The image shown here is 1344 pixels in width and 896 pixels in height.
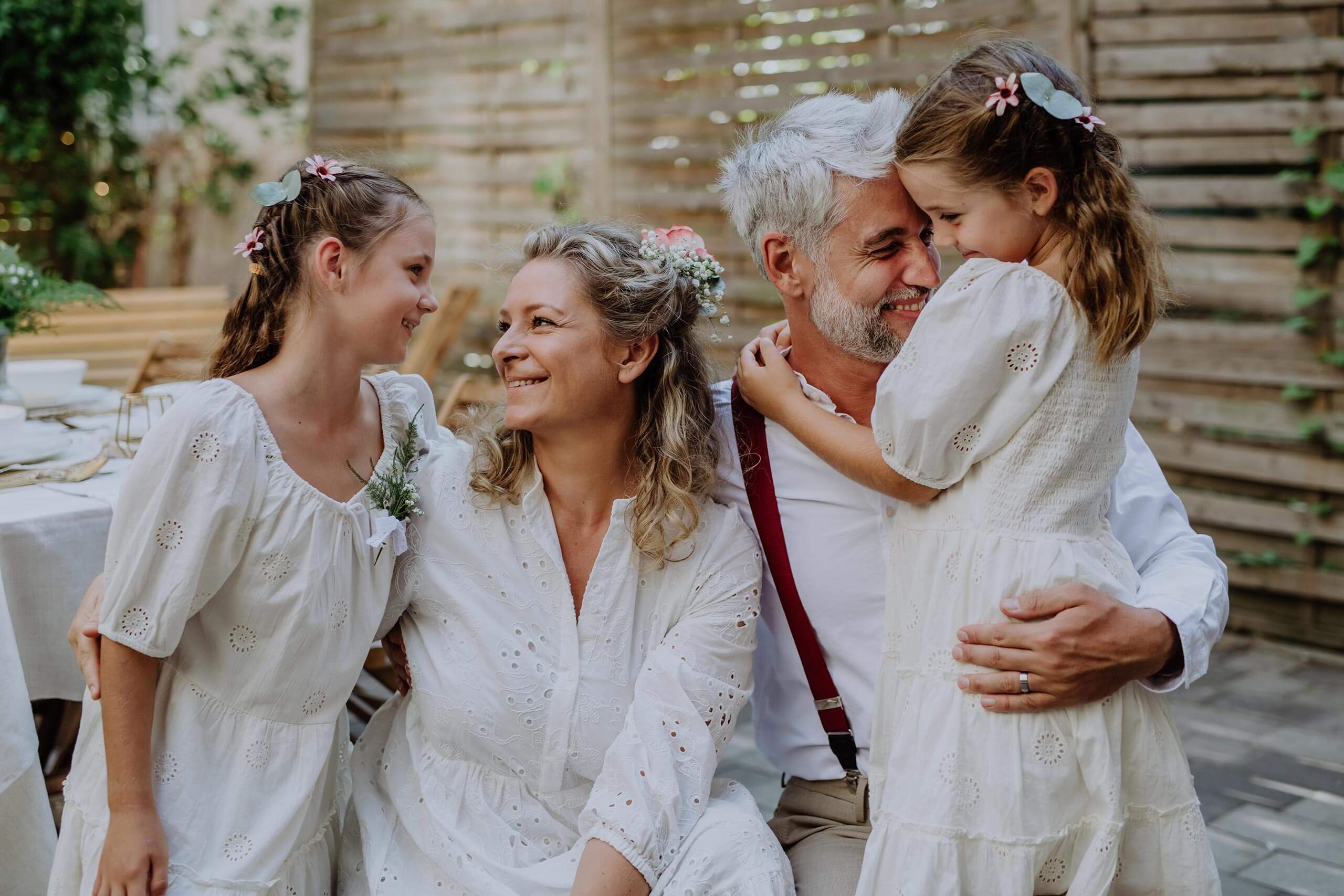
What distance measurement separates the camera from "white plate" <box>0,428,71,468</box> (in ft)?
8.79

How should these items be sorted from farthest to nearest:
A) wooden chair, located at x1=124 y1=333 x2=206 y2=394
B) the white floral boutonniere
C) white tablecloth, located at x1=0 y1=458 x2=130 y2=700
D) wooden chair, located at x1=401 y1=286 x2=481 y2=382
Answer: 1. wooden chair, located at x1=401 y1=286 x2=481 y2=382
2. wooden chair, located at x1=124 y1=333 x2=206 y2=394
3. white tablecloth, located at x1=0 y1=458 x2=130 y2=700
4. the white floral boutonniere

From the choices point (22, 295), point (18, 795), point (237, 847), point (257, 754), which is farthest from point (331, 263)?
point (22, 295)

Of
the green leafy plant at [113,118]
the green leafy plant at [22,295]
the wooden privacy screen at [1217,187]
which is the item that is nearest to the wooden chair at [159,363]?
the green leafy plant at [22,295]

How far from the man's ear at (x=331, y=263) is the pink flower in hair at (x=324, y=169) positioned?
0.11 meters

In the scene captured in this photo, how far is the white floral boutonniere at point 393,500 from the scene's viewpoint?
6.40ft

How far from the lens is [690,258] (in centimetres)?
219

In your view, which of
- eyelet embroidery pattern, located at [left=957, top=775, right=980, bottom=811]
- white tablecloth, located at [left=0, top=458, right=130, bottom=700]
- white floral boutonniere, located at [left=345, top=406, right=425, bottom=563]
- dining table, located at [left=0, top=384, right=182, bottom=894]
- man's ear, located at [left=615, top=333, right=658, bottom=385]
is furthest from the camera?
white tablecloth, located at [left=0, top=458, right=130, bottom=700]

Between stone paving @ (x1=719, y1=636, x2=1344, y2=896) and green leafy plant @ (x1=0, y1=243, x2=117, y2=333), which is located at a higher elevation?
green leafy plant @ (x1=0, y1=243, x2=117, y2=333)

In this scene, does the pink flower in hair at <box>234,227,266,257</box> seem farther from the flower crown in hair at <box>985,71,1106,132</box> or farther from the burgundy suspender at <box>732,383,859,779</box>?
the flower crown in hair at <box>985,71,1106,132</box>

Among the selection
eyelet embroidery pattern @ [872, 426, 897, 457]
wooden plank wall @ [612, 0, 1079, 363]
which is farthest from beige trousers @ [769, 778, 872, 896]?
wooden plank wall @ [612, 0, 1079, 363]

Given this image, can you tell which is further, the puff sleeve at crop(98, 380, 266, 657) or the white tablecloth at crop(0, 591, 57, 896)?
the white tablecloth at crop(0, 591, 57, 896)

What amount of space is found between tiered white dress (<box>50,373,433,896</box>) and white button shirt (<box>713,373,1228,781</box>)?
682 mm

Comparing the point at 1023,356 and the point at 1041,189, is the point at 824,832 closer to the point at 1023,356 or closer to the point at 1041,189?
the point at 1023,356

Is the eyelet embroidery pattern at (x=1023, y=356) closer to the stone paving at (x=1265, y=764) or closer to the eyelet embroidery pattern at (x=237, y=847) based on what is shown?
the eyelet embroidery pattern at (x=237, y=847)
